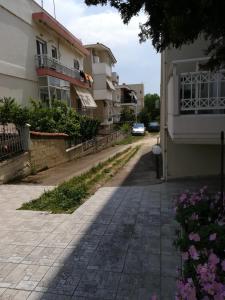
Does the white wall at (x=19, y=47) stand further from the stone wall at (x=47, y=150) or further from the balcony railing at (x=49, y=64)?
the stone wall at (x=47, y=150)

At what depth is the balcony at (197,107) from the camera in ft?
21.4

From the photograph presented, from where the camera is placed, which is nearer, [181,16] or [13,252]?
[181,16]

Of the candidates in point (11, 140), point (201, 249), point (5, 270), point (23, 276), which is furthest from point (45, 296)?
point (11, 140)

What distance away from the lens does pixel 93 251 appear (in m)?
4.57

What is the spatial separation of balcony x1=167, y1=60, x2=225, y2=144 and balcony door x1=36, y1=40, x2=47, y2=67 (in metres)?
14.5

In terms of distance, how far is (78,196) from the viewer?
7.62 m

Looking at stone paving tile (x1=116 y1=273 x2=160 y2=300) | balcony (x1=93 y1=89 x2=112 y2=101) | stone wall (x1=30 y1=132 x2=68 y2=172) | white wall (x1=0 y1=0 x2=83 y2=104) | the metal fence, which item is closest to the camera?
stone paving tile (x1=116 y1=273 x2=160 y2=300)

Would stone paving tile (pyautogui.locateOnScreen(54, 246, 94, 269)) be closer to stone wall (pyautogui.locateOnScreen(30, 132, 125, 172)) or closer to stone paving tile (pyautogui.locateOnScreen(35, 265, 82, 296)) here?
Answer: stone paving tile (pyautogui.locateOnScreen(35, 265, 82, 296))

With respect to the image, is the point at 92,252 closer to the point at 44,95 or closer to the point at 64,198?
the point at 64,198

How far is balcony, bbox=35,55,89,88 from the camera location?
1936 centimetres

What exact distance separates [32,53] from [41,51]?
1.80 metres

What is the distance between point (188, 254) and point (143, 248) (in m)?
1.43

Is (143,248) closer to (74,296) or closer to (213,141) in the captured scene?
(74,296)

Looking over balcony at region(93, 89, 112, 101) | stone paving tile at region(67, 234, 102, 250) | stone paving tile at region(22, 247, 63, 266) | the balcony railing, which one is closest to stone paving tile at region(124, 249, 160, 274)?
stone paving tile at region(67, 234, 102, 250)
